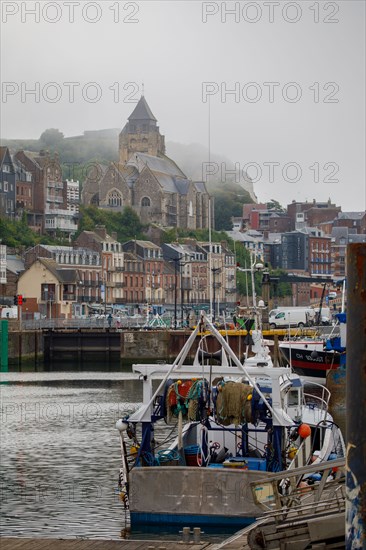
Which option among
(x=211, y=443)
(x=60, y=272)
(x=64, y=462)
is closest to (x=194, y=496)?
(x=211, y=443)

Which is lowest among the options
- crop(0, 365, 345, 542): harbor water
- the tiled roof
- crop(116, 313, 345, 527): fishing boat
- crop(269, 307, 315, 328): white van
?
crop(0, 365, 345, 542): harbor water

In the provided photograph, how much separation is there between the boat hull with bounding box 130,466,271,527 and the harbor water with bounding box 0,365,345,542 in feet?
1.45

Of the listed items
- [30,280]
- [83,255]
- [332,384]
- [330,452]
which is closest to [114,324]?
[30,280]

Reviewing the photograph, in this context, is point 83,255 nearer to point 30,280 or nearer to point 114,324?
point 30,280

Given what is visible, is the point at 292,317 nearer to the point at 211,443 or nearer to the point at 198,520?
the point at 211,443

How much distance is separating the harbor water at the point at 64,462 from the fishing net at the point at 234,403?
9.64 feet

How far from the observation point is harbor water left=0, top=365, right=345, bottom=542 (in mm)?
32750

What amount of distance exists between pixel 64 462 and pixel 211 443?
13.2 meters

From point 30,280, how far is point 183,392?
14376cm

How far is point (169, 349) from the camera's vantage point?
12369cm

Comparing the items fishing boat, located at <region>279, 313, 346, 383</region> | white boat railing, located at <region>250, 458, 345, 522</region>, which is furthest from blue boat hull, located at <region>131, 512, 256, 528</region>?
fishing boat, located at <region>279, 313, 346, 383</region>

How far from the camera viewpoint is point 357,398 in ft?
45.4

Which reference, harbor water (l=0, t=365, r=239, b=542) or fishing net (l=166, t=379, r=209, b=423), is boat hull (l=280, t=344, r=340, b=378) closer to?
harbor water (l=0, t=365, r=239, b=542)

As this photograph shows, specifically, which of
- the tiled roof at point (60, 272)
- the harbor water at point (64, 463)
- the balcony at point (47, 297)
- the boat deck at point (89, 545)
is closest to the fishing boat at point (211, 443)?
A: the harbor water at point (64, 463)
